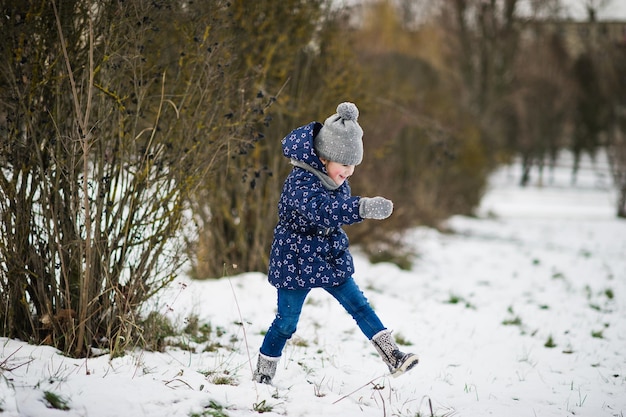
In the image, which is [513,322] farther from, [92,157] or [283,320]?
[92,157]

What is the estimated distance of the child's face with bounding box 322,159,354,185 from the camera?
129 inches

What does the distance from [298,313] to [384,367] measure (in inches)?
39.9

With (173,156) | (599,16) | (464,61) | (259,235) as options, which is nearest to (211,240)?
(259,235)

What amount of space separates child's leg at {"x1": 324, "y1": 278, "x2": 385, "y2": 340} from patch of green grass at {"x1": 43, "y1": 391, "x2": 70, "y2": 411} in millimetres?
1382

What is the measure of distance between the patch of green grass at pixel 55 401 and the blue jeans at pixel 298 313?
1062 millimetres

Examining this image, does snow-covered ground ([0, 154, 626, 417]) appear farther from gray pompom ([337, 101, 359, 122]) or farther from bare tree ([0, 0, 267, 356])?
gray pompom ([337, 101, 359, 122])

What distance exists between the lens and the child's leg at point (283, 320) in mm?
3309

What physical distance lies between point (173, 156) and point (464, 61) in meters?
21.6

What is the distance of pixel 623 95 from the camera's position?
24.5 m

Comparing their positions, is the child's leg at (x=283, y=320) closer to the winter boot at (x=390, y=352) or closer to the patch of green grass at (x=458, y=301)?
the winter boot at (x=390, y=352)

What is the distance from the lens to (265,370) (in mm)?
3398

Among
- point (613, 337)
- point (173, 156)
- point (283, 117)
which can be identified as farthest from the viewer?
point (283, 117)

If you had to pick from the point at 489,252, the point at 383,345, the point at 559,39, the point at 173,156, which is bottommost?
the point at 489,252

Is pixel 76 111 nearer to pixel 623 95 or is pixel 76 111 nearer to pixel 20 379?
pixel 20 379
